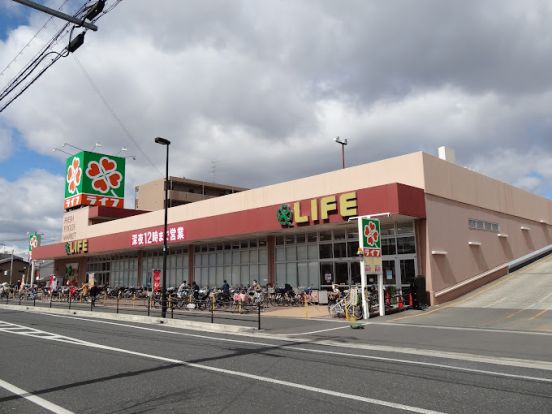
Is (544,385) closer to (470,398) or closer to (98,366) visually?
(470,398)

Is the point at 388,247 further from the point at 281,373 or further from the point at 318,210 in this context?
the point at 281,373

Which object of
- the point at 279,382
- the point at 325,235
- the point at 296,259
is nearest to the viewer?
the point at 279,382

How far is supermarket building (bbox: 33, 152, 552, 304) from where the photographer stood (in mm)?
22562

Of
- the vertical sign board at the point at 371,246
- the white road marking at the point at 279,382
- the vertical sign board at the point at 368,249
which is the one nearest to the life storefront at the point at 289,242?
the vertical sign board at the point at 371,246

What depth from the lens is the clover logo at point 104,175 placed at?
49.8 m

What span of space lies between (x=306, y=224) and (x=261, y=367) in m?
15.7

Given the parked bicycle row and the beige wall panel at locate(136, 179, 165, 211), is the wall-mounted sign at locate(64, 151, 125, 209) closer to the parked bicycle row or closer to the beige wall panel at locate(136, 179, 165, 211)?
the beige wall panel at locate(136, 179, 165, 211)

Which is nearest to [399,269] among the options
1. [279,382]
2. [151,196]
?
[279,382]

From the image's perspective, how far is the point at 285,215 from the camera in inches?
991

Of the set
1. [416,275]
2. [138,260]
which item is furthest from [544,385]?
[138,260]

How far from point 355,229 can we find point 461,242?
582cm

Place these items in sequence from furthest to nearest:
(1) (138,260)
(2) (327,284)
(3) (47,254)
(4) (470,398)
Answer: (3) (47,254)
(1) (138,260)
(2) (327,284)
(4) (470,398)

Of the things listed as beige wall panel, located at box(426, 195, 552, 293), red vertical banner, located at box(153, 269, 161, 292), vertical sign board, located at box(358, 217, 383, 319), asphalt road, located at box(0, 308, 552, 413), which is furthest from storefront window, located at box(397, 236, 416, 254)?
red vertical banner, located at box(153, 269, 161, 292)

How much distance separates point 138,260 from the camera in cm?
4203
